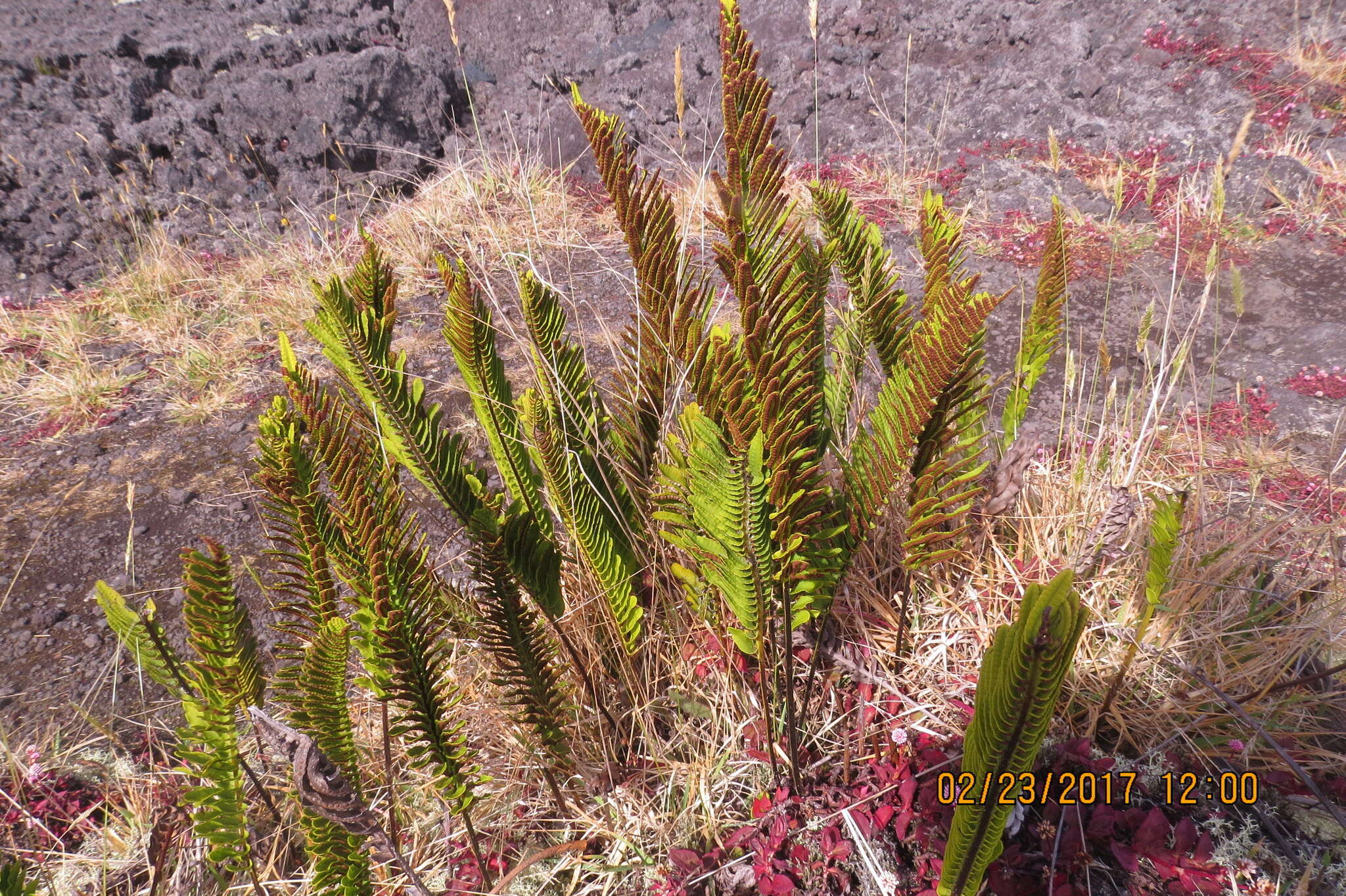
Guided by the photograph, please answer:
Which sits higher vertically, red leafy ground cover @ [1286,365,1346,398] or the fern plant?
the fern plant

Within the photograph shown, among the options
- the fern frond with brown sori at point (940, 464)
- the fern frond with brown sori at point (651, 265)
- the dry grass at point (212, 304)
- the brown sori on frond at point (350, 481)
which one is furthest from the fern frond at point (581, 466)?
the dry grass at point (212, 304)

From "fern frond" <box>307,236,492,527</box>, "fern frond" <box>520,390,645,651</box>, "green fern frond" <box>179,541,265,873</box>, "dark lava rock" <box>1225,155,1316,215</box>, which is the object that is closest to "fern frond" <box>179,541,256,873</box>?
"green fern frond" <box>179,541,265,873</box>

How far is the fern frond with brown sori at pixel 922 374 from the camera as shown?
912 mm

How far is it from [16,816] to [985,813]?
6.81ft

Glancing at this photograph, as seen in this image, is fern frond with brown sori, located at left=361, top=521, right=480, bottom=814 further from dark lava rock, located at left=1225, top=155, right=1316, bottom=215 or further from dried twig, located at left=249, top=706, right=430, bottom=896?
dark lava rock, located at left=1225, top=155, right=1316, bottom=215

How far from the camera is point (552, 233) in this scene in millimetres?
4488

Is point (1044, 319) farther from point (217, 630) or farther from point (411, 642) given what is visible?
point (217, 630)

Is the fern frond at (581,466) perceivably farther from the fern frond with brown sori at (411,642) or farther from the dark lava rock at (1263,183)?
the dark lava rock at (1263,183)

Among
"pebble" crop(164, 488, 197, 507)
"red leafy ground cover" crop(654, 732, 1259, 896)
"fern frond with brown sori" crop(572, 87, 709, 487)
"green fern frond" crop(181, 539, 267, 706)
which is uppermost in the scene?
"fern frond with brown sori" crop(572, 87, 709, 487)

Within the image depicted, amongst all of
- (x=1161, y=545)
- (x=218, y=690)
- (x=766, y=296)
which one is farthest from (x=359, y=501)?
(x=1161, y=545)

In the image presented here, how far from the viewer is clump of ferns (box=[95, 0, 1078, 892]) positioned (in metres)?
0.91

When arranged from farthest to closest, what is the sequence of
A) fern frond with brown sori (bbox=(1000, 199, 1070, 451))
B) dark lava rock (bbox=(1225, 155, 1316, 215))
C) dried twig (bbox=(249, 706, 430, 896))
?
dark lava rock (bbox=(1225, 155, 1316, 215))
fern frond with brown sori (bbox=(1000, 199, 1070, 451))
dried twig (bbox=(249, 706, 430, 896))

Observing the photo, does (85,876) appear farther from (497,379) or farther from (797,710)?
(797,710)

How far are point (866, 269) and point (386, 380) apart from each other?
31.0 inches
